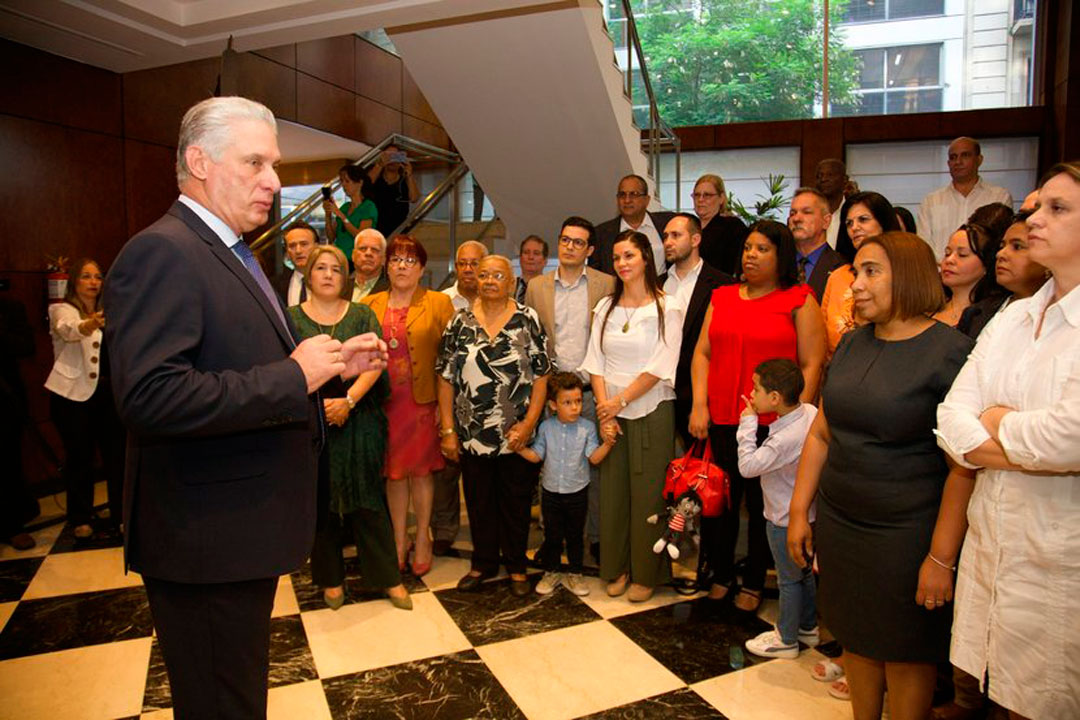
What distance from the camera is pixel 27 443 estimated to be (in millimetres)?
4656

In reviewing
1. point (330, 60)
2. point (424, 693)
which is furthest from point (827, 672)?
point (330, 60)

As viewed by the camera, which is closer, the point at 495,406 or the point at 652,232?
the point at 495,406

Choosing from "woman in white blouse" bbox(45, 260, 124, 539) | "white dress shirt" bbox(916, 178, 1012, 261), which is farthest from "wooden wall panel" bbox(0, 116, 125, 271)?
"white dress shirt" bbox(916, 178, 1012, 261)

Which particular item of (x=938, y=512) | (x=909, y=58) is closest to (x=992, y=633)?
(x=938, y=512)

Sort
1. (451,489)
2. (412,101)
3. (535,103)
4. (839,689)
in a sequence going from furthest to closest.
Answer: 1. (412,101)
2. (535,103)
3. (451,489)
4. (839,689)

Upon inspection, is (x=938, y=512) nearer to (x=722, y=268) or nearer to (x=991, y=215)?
(x=991, y=215)

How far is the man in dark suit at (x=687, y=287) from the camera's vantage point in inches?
128

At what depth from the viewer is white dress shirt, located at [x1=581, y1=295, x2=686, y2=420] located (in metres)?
3.07

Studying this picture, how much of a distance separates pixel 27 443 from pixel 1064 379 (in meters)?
5.41

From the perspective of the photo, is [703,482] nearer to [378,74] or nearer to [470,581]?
[470,581]

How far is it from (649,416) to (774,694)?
1.17m

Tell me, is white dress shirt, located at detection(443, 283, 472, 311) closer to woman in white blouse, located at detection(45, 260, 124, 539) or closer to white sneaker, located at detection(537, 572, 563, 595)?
white sneaker, located at detection(537, 572, 563, 595)

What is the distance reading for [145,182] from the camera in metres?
5.32

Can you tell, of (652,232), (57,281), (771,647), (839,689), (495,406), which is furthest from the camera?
(57,281)
